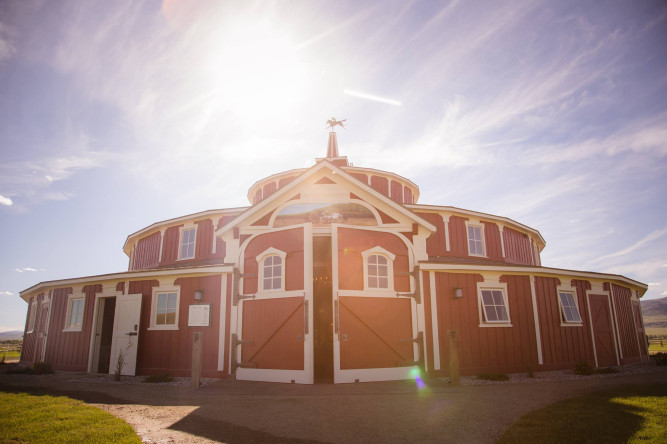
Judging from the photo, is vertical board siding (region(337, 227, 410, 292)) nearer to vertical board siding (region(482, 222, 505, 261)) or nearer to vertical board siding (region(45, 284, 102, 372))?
vertical board siding (region(482, 222, 505, 261))

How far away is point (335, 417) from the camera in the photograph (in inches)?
269

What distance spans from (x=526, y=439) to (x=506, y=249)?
13858 millimetres

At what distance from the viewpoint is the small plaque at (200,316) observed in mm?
12445

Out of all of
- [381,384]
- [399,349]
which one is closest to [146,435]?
[381,384]

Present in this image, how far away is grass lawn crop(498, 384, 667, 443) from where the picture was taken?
557 centimetres

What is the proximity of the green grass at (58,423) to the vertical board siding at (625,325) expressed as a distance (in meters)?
17.2

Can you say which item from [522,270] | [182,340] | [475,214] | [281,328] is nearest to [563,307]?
[522,270]

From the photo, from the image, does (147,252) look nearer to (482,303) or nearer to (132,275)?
(132,275)

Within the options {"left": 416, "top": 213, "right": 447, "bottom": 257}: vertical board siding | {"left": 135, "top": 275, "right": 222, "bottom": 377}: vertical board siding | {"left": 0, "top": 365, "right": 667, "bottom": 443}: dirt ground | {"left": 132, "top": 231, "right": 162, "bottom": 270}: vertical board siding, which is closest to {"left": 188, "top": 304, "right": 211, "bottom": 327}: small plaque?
{"left": 135, "top": 275, "right": 222, "bottom": 377}: vertical board siding

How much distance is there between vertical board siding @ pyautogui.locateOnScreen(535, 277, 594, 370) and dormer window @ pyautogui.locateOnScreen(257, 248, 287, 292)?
8.97 meters

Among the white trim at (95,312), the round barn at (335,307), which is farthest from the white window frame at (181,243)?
the white trim at (95,312)

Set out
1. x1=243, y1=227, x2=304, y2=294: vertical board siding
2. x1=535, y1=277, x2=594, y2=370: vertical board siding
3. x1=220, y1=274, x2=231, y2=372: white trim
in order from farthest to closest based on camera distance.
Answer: x1=535, y1=277, x2=594, y2=370: vertical board siding
x1=220, y1=274, x2=231, y2=372: white trim
x1=243, y1=227, x2=304, y2=294: vertical board siding

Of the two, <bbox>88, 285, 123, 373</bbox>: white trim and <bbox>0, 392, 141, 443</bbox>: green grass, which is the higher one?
<bbox>88, 285, 123, 373</bbox>: white trim

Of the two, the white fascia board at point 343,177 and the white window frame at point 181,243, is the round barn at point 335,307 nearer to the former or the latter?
the white fascia board at point 343,177
